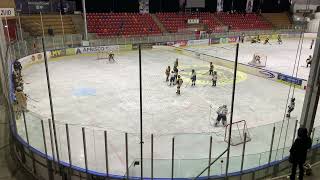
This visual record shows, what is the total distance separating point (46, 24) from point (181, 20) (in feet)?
57.1

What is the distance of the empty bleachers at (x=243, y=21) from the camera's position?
4259 centimetres

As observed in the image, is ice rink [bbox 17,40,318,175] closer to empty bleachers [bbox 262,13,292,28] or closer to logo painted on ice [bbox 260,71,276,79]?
logo painted on ice [bbox 260,71,276,79]

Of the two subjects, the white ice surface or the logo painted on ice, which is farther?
the white ice surface

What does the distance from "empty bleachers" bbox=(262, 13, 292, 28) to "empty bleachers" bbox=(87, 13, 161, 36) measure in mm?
21217

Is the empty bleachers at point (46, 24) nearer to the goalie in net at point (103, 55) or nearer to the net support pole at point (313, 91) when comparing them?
the goalie in net at point (103, 55)

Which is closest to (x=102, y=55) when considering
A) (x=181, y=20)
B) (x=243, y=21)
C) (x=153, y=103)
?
(x=153, y=103)

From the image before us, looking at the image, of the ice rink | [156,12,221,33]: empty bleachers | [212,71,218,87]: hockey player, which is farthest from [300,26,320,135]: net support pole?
[156,12,221,33]: empty bleachers

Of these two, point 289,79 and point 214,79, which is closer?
point 214,79

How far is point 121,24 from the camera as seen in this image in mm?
34562

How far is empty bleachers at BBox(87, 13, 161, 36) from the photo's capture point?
33.0 meters

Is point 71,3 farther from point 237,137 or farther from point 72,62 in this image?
point 237,137

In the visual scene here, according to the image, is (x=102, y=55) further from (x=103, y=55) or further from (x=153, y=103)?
(x=153, y=103)

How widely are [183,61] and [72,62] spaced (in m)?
9.16

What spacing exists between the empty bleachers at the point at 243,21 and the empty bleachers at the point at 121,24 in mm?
12052
